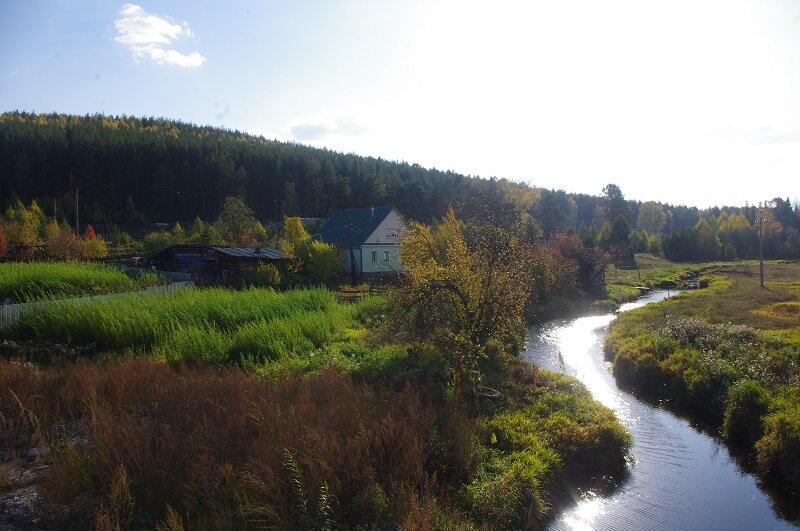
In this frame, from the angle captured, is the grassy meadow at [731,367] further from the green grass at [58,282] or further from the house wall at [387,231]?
the house wall at [387,231]

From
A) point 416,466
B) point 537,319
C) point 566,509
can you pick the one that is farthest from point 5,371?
point 537,319

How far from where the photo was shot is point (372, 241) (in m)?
46.6

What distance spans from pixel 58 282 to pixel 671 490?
22.4m

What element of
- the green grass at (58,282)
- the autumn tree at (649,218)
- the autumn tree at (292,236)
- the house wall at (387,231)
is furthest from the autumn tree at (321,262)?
the autumn tree at (649,218)

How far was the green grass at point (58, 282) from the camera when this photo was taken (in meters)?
21.2

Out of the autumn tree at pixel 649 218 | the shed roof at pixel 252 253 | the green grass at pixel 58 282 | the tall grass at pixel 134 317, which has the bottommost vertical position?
the tall grass at pixel 134 317

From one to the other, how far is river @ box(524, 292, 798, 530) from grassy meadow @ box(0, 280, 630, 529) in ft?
2.12

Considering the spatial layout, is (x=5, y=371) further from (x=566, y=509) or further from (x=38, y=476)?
(x=566, y=509)

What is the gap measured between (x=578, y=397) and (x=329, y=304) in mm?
11973

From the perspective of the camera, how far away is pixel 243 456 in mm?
7605

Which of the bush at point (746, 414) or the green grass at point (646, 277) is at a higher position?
the green grass at point (646, 277)

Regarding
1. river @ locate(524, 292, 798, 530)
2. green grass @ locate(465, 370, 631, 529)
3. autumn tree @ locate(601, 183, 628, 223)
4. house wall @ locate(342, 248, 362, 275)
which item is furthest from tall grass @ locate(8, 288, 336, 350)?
autumn tree @ locate(601, 183, 628, 223)

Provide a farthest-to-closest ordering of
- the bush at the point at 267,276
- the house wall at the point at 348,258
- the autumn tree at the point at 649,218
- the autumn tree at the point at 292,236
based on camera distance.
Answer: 1. the autumn tree at the point at 649,218
2. the autumn tree at the point at 292,236
3. the house wall at the point at 348,258
4. the bush at the point at 267,276

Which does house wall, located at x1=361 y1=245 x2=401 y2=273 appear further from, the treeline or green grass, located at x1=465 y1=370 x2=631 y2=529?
green grass, located at x1=465 y1=370 x2=631 y2=529
